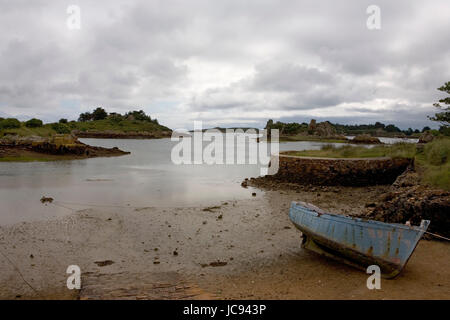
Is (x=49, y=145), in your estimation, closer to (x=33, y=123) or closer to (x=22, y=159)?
(x=22, y=159)

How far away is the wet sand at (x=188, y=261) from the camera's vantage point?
6.77 metres

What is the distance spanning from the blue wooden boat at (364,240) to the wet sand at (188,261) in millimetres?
299

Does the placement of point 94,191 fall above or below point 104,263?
above

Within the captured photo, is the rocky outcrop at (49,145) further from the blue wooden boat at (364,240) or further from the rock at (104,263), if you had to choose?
the blue wooden boat at (364,240)

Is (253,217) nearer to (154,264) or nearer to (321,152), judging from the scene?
(154,264)

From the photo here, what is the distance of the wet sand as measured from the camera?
677 centimetres

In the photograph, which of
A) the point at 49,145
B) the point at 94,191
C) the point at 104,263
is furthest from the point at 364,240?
the point at 49,145

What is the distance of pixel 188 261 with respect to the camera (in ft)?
29.1

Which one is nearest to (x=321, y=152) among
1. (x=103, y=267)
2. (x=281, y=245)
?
(x=281, y=245)

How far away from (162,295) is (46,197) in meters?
13.0

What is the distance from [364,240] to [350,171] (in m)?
13.7

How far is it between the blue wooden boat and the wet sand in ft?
0.98

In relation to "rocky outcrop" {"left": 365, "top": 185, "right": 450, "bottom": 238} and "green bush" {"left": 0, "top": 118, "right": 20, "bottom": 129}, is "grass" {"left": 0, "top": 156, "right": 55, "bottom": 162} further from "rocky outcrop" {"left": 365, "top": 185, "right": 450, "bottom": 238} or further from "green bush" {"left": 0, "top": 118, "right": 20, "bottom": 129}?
"rocky outcrop" {"left": 365, "top": 185, "right": 450, "bottom": 238}

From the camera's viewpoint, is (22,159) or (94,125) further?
(94,125)
